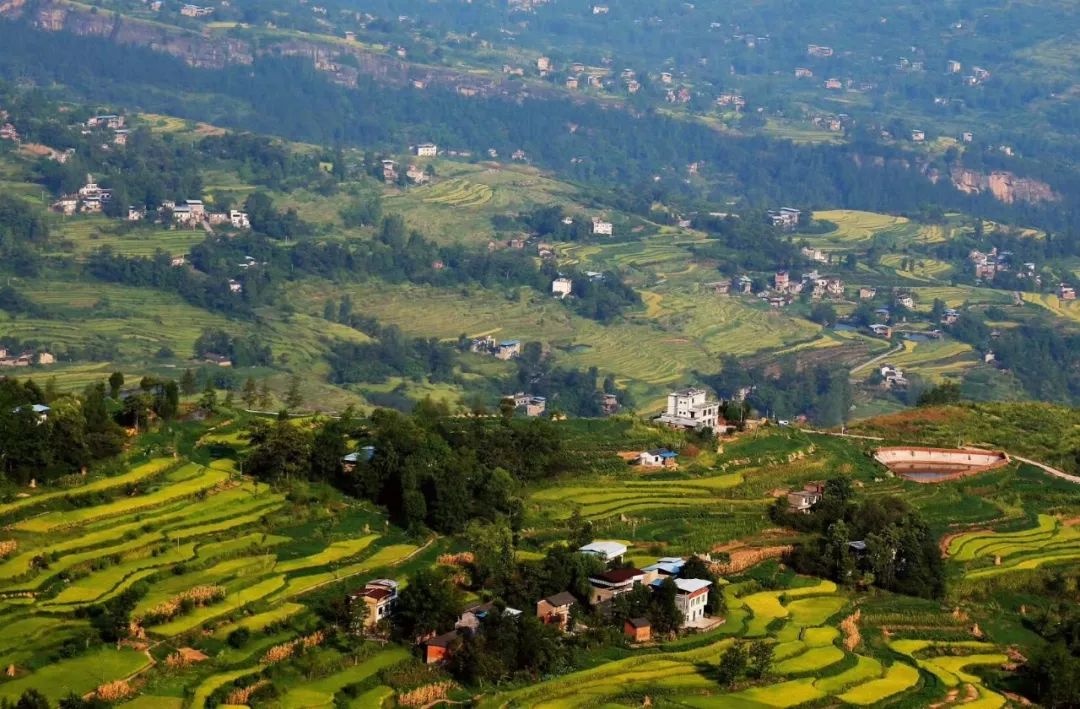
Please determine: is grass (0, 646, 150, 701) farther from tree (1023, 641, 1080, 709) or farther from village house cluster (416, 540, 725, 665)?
tree (1023, 641, 1080, 709)

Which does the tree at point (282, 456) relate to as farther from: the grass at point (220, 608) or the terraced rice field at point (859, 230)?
the terraced rice field at point (859, 230)

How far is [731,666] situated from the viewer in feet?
82.3

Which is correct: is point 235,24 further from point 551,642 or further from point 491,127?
point 551,642

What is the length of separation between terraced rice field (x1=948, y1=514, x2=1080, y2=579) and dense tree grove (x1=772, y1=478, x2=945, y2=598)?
47.7 inches

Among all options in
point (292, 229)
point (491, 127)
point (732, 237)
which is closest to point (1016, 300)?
point (732, 237)

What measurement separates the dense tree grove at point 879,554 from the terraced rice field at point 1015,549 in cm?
121

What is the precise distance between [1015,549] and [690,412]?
9881mm

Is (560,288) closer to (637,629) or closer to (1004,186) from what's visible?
(637,629)

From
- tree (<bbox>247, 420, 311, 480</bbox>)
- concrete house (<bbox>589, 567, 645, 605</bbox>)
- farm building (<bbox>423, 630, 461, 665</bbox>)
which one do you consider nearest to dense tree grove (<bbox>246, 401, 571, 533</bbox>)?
tree (<bbox>247, 420, 311, 480</bbox>)

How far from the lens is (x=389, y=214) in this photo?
84.2 metres

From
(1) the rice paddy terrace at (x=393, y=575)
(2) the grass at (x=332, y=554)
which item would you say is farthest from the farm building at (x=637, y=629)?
(2) the grass at (x=332, y=554)

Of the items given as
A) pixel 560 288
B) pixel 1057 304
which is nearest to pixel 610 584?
pixel 560 288

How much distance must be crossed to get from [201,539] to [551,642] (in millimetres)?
6527

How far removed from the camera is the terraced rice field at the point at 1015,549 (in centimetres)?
3291
